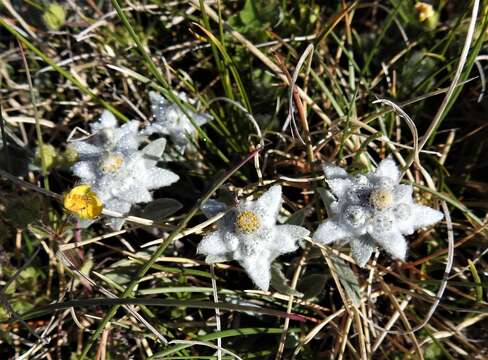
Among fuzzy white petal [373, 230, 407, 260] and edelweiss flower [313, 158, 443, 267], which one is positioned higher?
edelweiss flower [313, 158, 443, 267]

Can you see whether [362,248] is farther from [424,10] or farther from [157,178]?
[424,10]

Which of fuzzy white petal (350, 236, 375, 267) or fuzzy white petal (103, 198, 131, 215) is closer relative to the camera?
fuzzy white petal (350, 236, 375, 267)

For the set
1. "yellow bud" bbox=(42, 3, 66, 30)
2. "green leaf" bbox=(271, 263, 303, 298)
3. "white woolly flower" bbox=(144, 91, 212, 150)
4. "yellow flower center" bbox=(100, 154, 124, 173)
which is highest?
"yellow bud" bbox=(42, 3, 66, 30)

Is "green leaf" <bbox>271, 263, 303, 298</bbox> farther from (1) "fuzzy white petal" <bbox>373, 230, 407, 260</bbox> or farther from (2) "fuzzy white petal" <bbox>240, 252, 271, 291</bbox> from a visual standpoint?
(1) "fuzzy white petal" <bbox>373, 230, 407, 260</bbox>

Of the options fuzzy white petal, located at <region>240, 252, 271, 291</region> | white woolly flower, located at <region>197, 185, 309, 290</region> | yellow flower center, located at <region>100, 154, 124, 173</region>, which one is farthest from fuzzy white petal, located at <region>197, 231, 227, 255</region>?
yellow flower center, located at <region>100, 154, 124, 173</region>

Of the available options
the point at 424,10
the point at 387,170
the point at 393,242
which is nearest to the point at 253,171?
the point at 387,170

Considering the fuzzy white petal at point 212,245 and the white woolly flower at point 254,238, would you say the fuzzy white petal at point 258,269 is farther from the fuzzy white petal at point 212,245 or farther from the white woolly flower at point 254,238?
the fuzzy white petal at point 212,245
